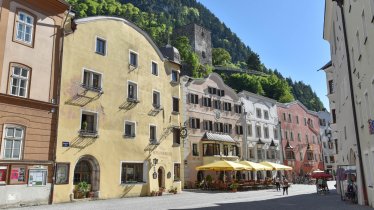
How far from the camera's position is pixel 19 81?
20656 mm

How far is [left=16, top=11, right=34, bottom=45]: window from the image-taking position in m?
21.0

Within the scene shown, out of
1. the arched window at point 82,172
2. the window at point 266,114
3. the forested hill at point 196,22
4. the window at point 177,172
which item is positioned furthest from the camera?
the forested hill at point 196,22

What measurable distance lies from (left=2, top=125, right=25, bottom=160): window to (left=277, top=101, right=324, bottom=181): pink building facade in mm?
45921

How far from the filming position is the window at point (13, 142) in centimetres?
1939

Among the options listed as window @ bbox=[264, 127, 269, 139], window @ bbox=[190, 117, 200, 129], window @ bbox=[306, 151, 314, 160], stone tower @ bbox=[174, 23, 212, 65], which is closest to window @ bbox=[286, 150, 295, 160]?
window @ bbox=[306, 151, 314, 160]

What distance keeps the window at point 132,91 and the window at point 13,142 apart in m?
10.8

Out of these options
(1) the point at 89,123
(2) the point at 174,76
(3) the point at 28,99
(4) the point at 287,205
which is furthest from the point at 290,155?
(3) the point at 28,99

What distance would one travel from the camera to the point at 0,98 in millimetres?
19219

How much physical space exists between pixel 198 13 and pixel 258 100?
145071 millimetres

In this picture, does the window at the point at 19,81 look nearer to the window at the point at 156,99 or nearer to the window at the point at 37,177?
the window at the point at 37,177

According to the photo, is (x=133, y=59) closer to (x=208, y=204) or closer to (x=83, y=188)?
(x=83, y=188)

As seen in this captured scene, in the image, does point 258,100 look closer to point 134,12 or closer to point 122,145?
point 122,145

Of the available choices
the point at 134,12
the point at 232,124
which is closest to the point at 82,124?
the point at 232,124

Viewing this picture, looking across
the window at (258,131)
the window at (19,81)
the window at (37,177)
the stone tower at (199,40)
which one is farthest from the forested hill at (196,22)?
the window at (37,177)
